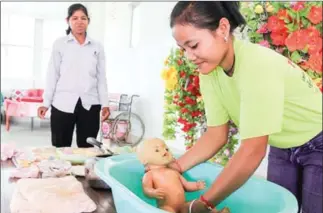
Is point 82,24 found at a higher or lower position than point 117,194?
higher

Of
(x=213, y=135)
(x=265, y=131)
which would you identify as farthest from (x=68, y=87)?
(x=265, y=131)

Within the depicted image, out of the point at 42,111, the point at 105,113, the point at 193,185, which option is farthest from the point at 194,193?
the point at 42,111

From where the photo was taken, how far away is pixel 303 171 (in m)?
0.56

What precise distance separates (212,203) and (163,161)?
149mm

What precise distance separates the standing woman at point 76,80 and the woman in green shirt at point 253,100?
0.25m

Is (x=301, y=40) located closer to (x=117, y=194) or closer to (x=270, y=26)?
(x=270, y=26)

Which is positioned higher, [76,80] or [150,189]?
[76,80]

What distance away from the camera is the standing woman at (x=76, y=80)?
0.72 metres

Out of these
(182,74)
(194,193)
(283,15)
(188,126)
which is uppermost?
(283,15)

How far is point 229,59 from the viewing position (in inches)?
19.6

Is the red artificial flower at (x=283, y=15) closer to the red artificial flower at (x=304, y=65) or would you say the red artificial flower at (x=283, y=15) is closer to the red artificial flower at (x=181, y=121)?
the red artificial flower at (x=304, y=65)

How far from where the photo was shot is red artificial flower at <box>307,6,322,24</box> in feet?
1.75

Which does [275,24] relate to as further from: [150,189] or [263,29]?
[150,189]

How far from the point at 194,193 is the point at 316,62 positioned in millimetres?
294
